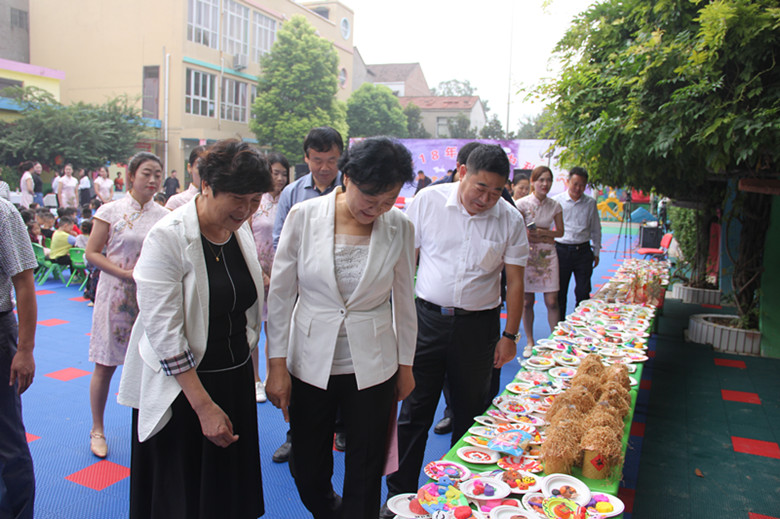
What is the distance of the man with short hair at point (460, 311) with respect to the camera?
7.85 feet

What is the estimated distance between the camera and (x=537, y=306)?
6957mm

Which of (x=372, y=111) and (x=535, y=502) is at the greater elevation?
(x=372, y=111)

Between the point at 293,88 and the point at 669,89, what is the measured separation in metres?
25.0

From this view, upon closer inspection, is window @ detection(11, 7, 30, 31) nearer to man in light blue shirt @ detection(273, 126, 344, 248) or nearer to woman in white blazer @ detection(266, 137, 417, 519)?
man in light blue shirt @ detection(273, 126, 344, 248)

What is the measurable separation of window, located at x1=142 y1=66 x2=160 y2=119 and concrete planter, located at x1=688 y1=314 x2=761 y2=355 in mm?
24721

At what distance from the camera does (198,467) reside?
1681 millimetres

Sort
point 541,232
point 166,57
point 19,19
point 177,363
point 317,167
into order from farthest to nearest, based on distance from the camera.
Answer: point 19,19, point 166,57, point 541,232, point 317,167, point 177,363

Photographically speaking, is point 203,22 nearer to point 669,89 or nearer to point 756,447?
point 669,89

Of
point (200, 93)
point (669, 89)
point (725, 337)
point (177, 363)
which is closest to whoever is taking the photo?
point (177, 363)

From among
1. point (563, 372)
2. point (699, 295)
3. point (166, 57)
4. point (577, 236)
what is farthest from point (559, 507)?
point (166, 57)

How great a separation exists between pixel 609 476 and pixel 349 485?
0.87 metres

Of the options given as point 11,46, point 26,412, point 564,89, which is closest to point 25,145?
point 11,46

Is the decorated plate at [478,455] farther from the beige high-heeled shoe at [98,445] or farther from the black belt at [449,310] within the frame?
the beige high-heeled shoe at [98,445]

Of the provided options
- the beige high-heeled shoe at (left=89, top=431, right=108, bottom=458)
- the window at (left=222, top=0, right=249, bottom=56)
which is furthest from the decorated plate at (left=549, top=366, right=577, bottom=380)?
the window at (left=222, top=0, right=249, bottom=56)
